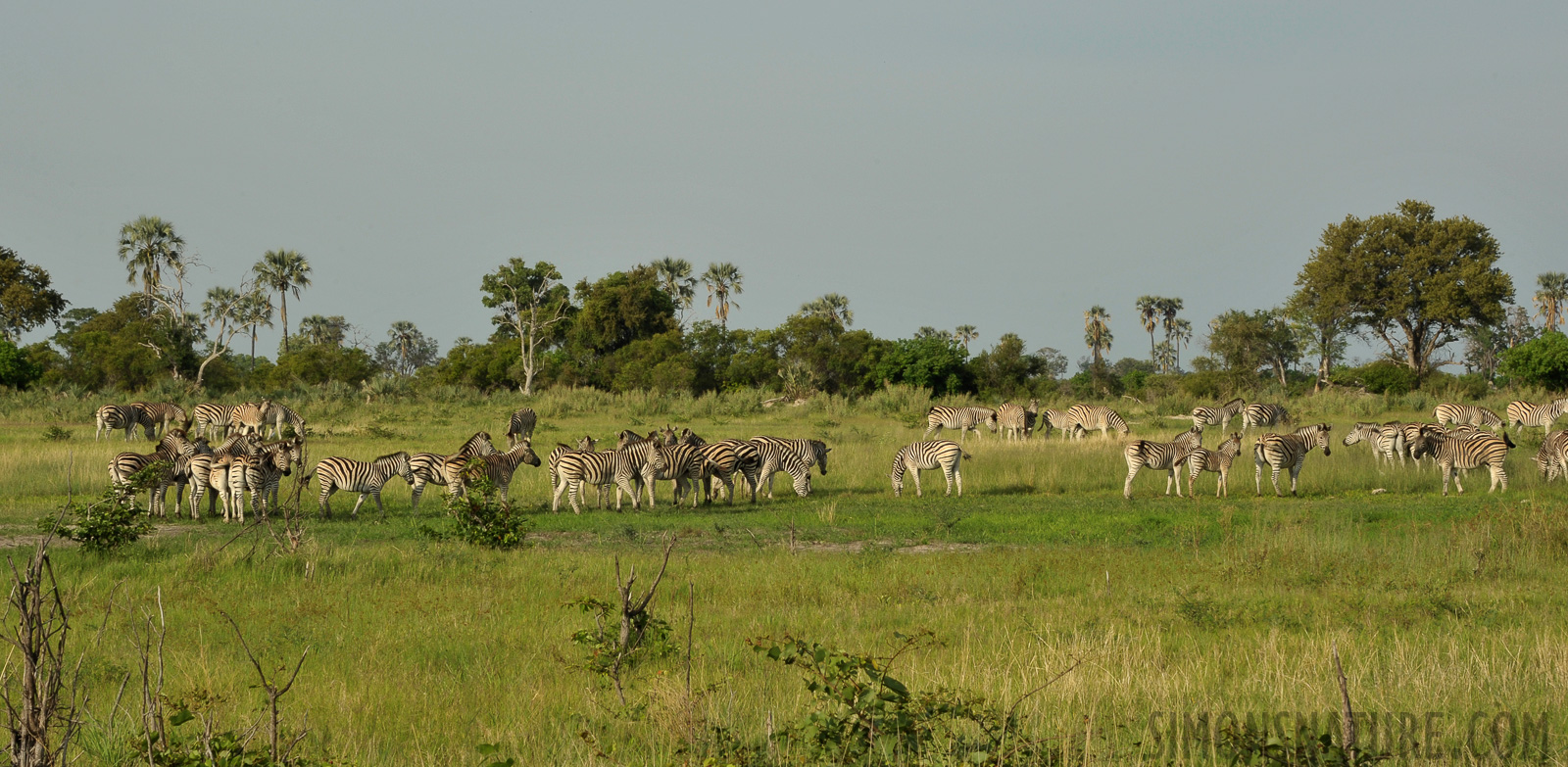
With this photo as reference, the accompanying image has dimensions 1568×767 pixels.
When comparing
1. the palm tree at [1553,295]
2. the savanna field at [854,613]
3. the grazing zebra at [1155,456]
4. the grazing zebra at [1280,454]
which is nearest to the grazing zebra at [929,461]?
the savanna field at [854,613]

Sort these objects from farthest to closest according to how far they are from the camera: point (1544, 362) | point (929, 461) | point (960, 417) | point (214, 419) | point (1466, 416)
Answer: point (1544, 362)
point (960, 417)
point (214, 419)
point (1466, 416)
point (929, 461)

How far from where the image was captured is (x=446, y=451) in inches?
1157

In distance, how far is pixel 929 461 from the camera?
2203 cm

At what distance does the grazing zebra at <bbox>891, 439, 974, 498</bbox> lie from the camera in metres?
21.8

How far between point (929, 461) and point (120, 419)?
25209 mm

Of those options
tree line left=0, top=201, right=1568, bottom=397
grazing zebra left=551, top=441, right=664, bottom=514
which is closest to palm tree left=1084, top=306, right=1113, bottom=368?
tree line left=0, top=201, right=1568, bottom=397

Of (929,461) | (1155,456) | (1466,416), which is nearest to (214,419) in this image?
(929,461)

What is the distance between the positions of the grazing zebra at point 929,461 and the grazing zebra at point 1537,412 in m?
21.8

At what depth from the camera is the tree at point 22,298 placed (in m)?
53.9

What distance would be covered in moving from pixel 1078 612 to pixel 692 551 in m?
6.07

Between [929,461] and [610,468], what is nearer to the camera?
[610,468]

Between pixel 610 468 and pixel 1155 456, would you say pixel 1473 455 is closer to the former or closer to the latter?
pixel 1155 456

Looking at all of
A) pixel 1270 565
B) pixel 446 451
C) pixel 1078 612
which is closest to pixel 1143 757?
pixel 1078 612

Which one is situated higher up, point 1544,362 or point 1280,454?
point 1544,362
